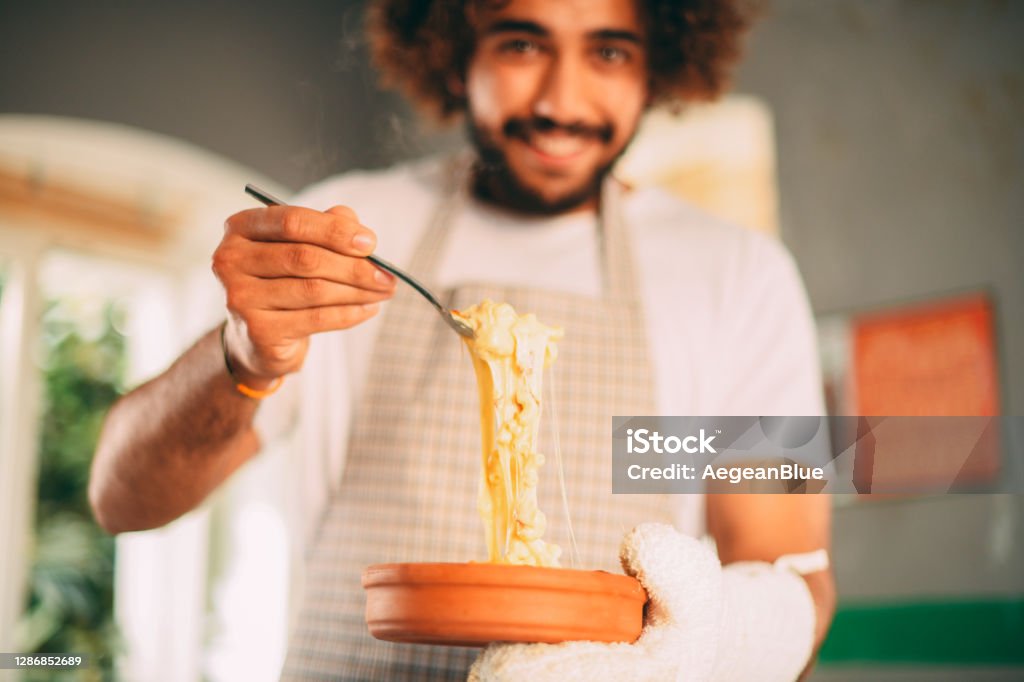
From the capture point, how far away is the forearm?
3.18 ft

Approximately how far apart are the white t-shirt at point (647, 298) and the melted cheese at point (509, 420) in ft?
1.19

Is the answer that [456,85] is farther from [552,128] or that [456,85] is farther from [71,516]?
[71,516]

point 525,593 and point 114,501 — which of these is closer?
point 525,593

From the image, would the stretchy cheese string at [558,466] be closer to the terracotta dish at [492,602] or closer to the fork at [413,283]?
the fork at [413,283]

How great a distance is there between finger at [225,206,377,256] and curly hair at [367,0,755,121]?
0.61 m

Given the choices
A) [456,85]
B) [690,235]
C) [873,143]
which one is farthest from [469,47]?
[873,143]

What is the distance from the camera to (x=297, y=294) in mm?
827

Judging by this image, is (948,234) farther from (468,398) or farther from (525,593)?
(525,593)

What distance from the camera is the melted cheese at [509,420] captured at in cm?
83

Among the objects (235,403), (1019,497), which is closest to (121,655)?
(235,403)

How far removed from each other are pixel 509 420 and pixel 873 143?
1.58 metres

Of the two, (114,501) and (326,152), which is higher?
(326,152)

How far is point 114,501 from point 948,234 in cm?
162

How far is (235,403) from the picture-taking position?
96 cm
